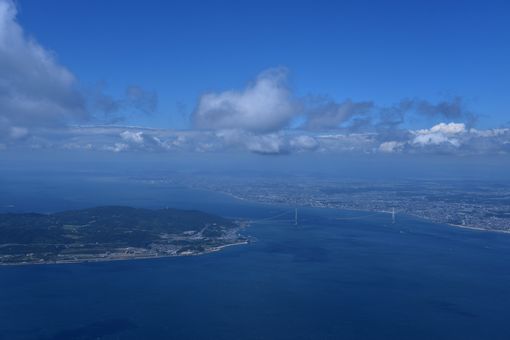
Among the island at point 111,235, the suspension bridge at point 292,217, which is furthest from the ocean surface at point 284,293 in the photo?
the suspension bridge at point 292,217

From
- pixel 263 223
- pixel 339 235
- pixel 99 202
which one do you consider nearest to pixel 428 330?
pixel 339 235

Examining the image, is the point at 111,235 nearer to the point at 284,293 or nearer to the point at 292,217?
the point at 284,293

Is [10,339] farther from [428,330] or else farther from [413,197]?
[413,197]

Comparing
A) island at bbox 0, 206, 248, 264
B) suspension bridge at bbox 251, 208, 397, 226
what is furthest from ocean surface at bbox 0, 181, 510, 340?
suspension bridge at bbox 251, 208, 397, 226

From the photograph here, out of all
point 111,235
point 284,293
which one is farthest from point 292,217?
point 284,293

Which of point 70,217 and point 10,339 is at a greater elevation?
point 70,217

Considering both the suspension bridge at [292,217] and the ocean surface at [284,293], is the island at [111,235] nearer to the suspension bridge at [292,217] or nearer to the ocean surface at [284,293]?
the ocean surface at [284,293]
